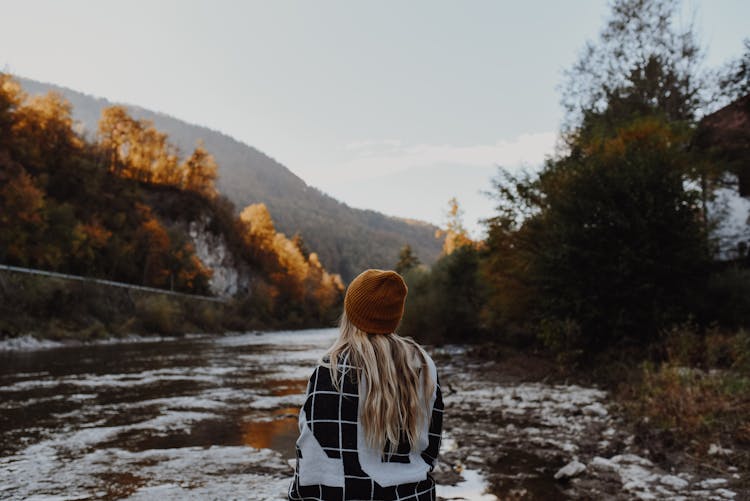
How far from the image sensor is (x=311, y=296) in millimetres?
97375

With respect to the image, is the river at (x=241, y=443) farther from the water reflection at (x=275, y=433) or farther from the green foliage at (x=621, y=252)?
the green foliage at (x=621, y=252)

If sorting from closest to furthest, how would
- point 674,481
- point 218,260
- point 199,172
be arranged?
point 674,481 → point 218,260 → point 199,172

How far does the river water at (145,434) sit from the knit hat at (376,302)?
139 inches

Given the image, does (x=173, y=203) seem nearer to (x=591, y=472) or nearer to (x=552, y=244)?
(x=552, y=244)

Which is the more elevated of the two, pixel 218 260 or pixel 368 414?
pixel 218 260

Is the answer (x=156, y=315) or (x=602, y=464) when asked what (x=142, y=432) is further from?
(x=156, y=315)

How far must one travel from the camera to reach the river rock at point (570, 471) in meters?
5.87

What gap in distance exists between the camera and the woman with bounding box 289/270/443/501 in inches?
91.9

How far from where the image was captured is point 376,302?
246 centimetres

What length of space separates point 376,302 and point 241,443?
6.02m

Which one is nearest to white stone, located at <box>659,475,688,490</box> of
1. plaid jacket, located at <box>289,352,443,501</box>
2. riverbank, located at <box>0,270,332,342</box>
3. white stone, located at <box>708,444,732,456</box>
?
white stone, located at <box>708,444,732,456</box>

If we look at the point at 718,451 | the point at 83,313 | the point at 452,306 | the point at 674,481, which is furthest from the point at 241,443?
the point at 83,313

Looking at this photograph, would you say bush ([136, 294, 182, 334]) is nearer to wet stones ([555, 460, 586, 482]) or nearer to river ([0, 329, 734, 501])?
river ([0, 329, 734, 501])

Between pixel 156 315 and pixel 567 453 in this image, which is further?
pixel 156 315
